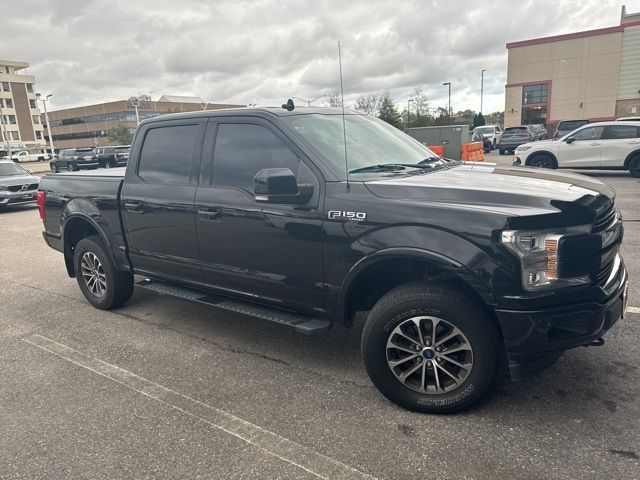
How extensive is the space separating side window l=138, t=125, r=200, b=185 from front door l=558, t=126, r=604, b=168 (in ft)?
44.8

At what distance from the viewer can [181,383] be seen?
3.57 meters

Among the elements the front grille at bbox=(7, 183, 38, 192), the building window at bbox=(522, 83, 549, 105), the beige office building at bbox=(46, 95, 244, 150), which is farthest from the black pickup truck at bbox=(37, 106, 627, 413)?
the beige office building at bbox=(46, 95, 244, 150)

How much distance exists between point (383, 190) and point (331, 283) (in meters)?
0.72

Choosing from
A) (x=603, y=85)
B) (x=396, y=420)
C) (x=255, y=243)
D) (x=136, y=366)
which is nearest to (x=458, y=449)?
(x=396, y=420)

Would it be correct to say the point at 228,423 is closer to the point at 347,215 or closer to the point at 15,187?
the point at 347,215

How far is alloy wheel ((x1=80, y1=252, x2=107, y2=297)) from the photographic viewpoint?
16.9 ft

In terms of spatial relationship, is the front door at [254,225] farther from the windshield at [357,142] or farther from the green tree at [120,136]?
the green tree at [120,136]

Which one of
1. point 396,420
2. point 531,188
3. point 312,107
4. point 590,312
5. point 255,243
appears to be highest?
point 312,107

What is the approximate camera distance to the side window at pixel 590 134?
14.4 meters

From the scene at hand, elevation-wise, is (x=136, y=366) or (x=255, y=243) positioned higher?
(x=255, y=243)

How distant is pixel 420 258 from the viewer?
9.57 feet

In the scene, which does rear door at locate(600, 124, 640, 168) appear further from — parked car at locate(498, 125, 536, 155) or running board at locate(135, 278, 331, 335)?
running board at locate(135, 278, 331, 335)

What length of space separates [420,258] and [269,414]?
1.37 m

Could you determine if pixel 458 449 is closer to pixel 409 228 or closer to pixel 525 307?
pixel 525 307
